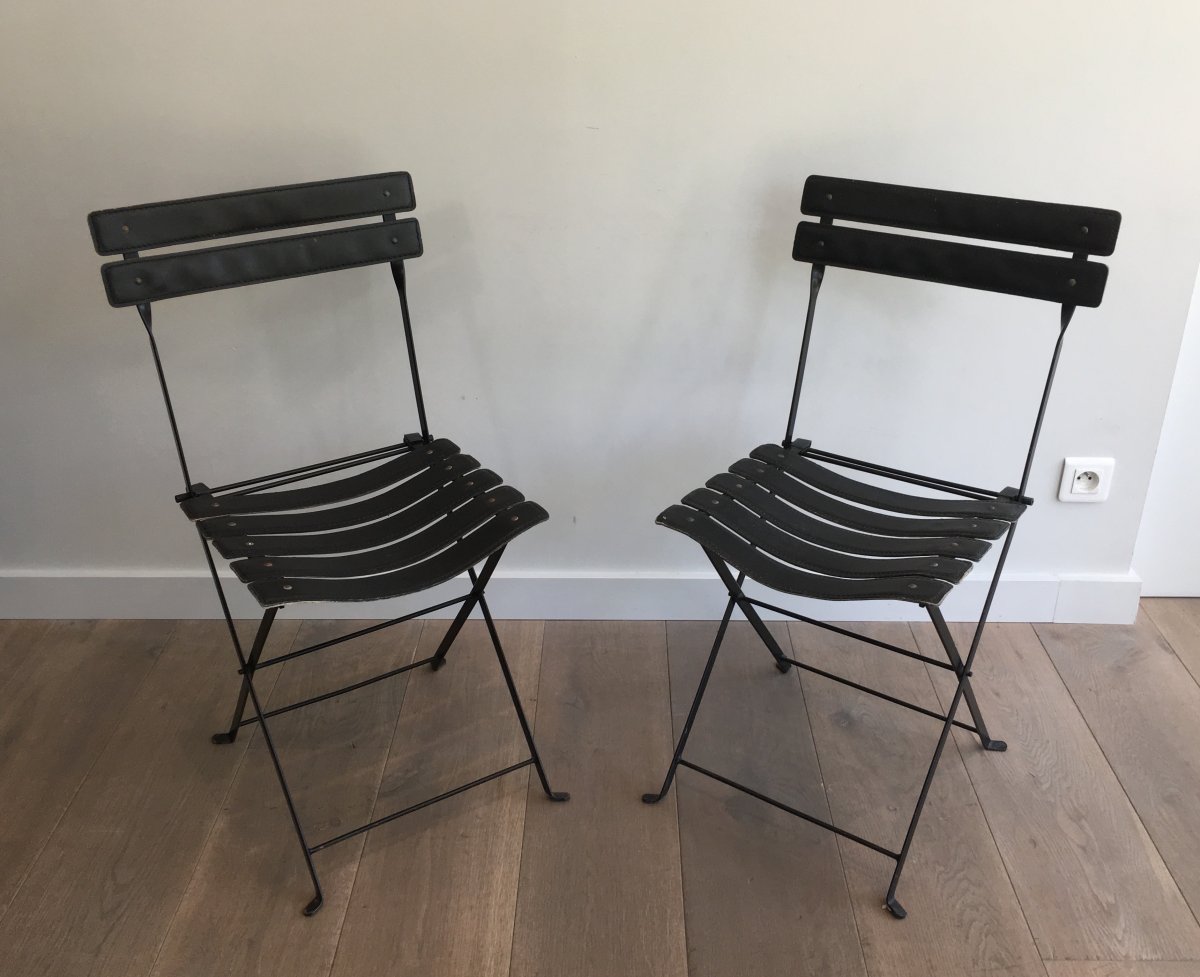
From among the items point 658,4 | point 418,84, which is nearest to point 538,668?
point 418,84

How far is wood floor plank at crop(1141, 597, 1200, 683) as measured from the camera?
2.12 meters

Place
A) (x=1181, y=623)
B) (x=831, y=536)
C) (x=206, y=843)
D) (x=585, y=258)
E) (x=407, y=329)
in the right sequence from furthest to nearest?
(x=1181, y=623), (x=585, y=258), (x=407, y=329), (x=206, y=843), (x=831, y=536)

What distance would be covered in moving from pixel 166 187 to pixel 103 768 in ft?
3.48

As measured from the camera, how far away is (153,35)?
5.88ft

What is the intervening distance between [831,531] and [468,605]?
669 millimetres

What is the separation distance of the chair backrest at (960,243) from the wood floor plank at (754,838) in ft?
1.72

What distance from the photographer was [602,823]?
173 centimetres

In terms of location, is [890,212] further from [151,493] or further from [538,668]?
→ [151,493]

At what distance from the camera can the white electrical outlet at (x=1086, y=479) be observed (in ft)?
6.82

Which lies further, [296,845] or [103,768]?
[103,768]

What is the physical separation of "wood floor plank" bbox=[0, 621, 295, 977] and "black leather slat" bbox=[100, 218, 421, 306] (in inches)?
32.0

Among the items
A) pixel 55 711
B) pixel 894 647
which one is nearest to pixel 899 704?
pixel 894 647

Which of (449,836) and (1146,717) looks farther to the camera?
(1146,717)

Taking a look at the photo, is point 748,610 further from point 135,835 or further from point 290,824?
point 135,835
